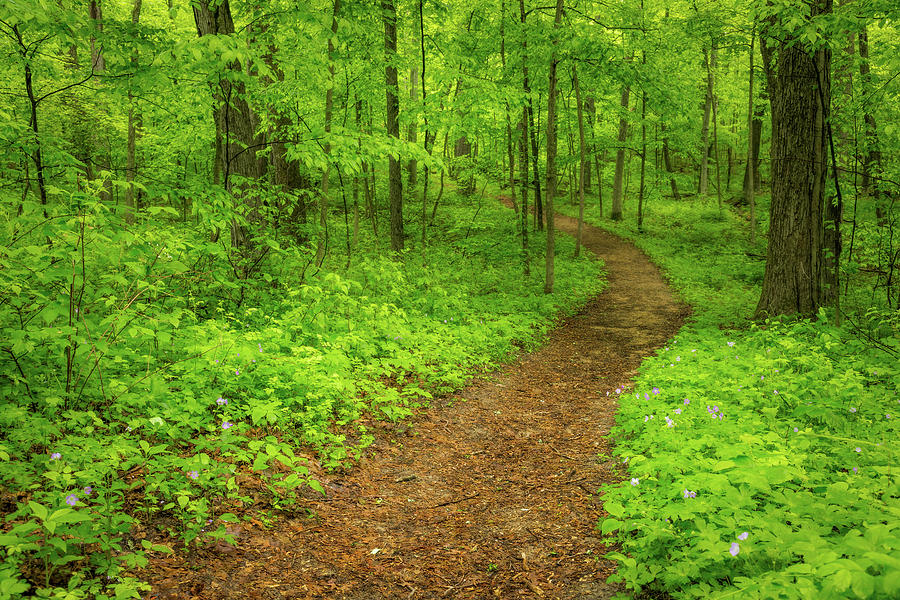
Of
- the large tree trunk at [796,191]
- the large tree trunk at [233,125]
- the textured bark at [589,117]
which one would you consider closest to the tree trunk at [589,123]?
the textured bark at [589,117]

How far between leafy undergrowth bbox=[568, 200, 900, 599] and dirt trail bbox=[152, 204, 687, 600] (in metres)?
0.44

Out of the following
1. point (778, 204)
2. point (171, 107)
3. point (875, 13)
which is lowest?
point (778, 204)

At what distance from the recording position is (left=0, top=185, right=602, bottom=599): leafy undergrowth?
2754mm

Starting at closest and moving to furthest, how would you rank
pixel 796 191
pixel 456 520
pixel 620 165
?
pixel 456 520 → pixel 796 191 → pixel 620 165

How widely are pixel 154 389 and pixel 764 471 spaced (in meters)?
4.21

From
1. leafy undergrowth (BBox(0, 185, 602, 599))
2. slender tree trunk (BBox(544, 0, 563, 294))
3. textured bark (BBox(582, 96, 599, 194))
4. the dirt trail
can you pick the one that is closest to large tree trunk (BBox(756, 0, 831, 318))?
the dirt trail

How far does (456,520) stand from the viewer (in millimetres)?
4246

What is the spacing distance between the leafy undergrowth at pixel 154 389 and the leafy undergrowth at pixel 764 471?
2.54 metres

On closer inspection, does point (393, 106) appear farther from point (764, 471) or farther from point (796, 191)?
point (764, 471)

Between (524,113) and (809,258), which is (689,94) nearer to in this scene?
(524,113)

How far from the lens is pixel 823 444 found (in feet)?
12.1

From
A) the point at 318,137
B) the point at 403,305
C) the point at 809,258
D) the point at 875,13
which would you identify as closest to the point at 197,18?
the point at 318,137

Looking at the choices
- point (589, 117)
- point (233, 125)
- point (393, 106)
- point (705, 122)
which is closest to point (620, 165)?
point (589, 117)

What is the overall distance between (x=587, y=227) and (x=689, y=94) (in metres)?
7.53
